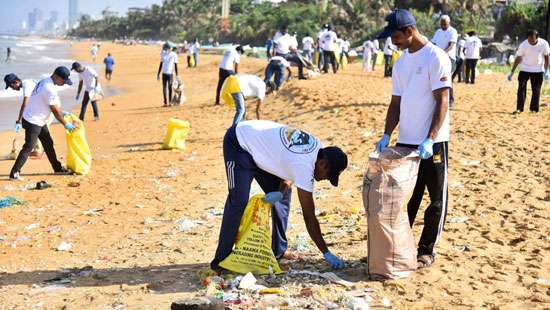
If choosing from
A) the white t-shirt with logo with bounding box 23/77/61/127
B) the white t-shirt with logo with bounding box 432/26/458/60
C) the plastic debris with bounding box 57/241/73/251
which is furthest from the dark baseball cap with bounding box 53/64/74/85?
the white t-shirt with logo with bounding box 432/26/458/60

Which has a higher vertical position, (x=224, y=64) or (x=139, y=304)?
(x=224, y=64)

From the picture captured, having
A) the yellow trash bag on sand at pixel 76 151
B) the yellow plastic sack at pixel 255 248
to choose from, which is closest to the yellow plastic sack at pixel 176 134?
the yellow trash bag on sand at pixel 76 151

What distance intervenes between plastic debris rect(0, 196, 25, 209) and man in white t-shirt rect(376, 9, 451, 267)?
4.93 m

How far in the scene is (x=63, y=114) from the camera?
880cm

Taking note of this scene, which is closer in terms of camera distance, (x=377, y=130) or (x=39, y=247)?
(x=39, y=247)

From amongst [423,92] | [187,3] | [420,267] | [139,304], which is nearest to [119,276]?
[139,304]

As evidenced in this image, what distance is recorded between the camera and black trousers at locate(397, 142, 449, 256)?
4.38 m

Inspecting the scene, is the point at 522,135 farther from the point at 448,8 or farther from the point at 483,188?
the point at 448,8

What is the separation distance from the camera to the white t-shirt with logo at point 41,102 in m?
8.48

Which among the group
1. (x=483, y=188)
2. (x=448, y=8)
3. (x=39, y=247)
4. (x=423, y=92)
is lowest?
(x=39, y=247)

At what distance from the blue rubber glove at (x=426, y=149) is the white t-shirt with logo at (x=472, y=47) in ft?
43.1

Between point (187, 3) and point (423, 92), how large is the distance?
10626 cm

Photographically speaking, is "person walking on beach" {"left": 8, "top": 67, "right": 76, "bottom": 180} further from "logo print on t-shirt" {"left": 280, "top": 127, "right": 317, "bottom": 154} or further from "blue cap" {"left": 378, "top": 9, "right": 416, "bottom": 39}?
"blue cap" {"left": 378, "top": 9, "right": 416, "bottom": 39}

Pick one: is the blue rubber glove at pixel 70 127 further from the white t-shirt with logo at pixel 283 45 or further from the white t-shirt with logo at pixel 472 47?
the white t-shirt with logo at pixel 472 47
